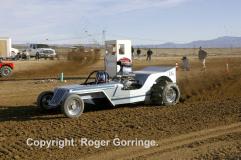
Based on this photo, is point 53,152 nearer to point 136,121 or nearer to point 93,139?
point 93,139

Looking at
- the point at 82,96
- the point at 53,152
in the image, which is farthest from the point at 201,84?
the point at 53,152

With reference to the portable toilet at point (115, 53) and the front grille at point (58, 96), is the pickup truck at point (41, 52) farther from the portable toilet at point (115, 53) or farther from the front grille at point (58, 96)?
the front grille at point (58, 96)

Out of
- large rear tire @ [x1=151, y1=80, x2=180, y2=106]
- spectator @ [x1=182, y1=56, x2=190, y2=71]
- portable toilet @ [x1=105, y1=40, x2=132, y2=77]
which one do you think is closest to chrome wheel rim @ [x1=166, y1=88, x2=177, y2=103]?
large rear tire @ [x1=151, y1=80, x2=180, y2=106]

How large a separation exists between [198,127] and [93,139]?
250 centimetres

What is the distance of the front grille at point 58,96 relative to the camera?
12253mm

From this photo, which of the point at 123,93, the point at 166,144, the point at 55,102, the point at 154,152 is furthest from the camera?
the point at 123,93

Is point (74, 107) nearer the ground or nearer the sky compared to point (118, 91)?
nearer the ground

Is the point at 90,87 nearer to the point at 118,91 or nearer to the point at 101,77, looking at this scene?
the point at 101,77

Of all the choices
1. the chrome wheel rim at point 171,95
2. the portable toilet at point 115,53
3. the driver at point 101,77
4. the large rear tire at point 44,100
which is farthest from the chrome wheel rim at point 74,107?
the portable toilet at point 115,53

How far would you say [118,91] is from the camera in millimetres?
13102

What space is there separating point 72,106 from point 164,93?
297 cm

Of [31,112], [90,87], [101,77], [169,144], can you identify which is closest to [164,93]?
[101,77]

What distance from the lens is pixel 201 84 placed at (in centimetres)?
1673

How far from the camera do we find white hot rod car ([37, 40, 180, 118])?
40.0 feet
